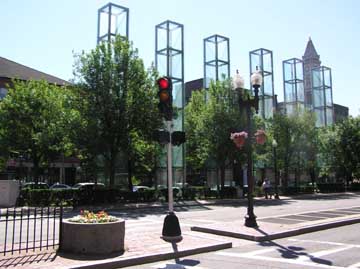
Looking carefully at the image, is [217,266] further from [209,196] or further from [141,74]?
[209,196]

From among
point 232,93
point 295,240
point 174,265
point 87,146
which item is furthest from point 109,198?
point 174,265

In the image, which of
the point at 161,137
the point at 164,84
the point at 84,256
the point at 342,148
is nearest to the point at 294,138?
the point at 342,148

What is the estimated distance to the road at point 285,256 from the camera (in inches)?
335

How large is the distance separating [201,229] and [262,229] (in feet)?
Answer: 6.22

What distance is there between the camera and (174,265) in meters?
8.65

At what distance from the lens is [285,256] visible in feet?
30.9

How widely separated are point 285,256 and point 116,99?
19300 millimetres

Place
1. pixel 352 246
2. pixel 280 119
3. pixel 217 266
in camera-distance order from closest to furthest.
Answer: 1. pixel 217 266
2. pixel 352 246
3. pixel 280 119

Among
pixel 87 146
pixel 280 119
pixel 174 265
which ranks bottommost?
pixel 174 265

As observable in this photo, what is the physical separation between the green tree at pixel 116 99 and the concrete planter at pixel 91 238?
17.2 metres

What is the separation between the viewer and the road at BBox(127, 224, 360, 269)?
8500mm

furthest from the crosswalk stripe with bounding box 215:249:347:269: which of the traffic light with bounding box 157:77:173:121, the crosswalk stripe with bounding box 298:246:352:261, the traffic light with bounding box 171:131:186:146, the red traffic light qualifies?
the red traffic light

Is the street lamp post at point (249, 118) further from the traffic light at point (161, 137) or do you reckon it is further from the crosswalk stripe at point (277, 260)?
the crosswalk stripe at point (277, 260)

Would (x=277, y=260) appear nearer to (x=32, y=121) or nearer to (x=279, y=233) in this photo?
(x=279, y=233)
